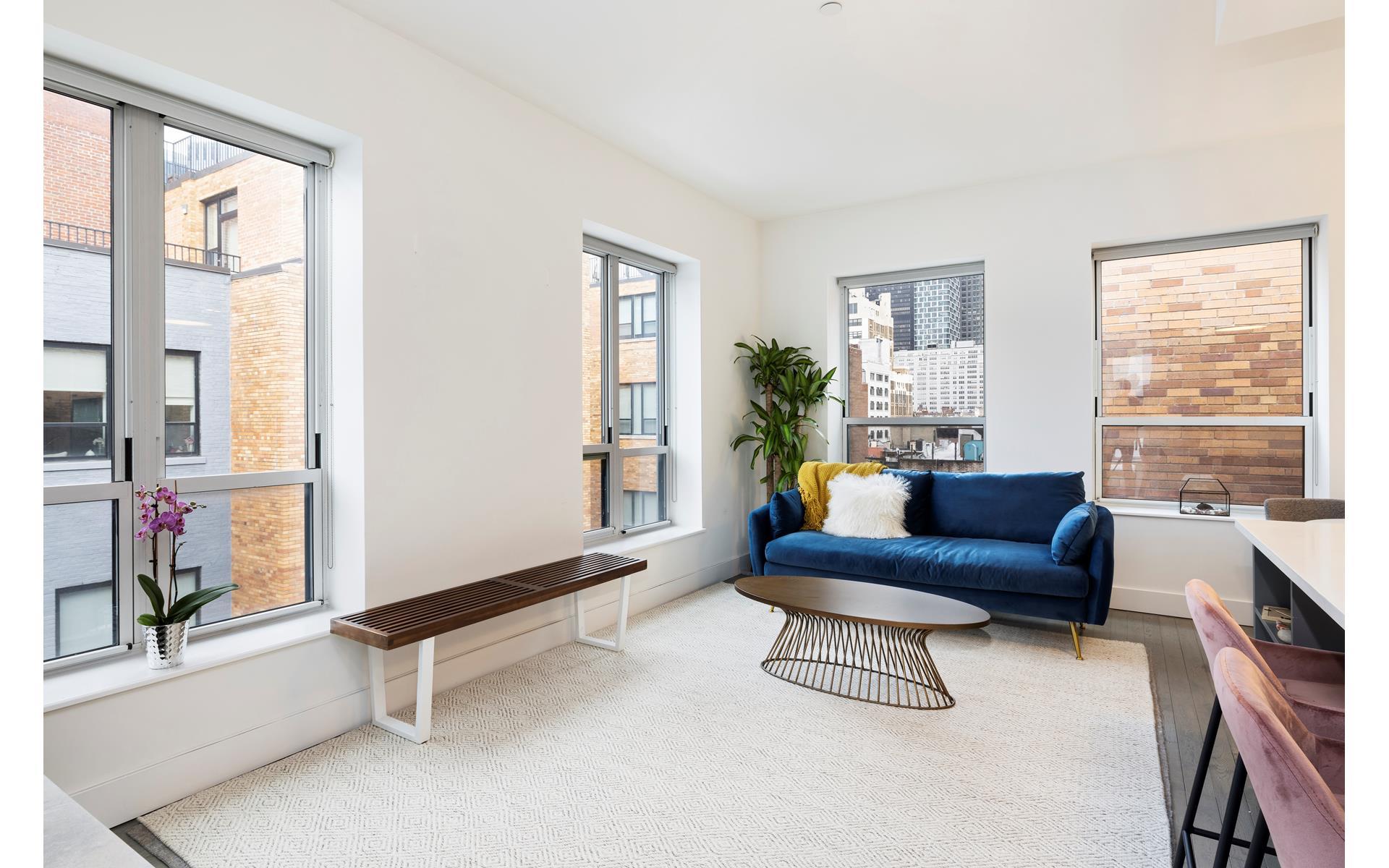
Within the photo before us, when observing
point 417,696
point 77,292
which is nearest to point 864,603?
point 417,696

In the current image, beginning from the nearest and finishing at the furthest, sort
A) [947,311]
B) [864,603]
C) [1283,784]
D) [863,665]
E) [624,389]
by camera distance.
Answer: [1283,784] → [864,603] → [863,665] → [624,389] → [947,311]

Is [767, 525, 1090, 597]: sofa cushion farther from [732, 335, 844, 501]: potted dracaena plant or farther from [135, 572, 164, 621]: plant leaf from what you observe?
[135, 572, 164, 621]: plant leaf

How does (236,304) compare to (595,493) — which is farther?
(595,493)

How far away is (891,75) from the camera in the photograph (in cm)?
339

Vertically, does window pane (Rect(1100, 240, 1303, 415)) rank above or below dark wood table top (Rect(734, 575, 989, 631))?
above

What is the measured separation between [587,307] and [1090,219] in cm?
317

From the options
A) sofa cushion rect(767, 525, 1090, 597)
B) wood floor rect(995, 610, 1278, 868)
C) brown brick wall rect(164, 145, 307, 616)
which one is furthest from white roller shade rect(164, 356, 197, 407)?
wood floor rect(995, 610, 1278, 868)

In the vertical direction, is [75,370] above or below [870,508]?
above

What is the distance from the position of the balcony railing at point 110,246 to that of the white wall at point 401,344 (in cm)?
40

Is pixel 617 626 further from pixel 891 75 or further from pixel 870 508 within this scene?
pixel 891 75

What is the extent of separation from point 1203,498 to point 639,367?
361 cm

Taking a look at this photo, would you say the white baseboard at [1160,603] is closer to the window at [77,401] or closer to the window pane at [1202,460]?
the window pane at [1202,460]

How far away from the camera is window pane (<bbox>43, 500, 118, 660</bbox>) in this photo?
230 centimetres
